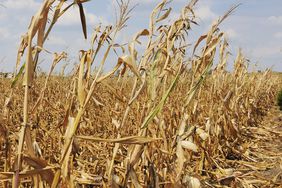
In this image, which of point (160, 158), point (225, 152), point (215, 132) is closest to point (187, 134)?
point (160, 158)

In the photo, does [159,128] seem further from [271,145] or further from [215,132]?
[271,145]

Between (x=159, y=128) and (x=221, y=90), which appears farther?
(x=221, y=90)

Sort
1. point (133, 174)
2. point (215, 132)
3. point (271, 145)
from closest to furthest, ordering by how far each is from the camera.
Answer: point (133, 174)
point (215, 132)
point (271, 145)

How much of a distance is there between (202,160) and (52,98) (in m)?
5.28

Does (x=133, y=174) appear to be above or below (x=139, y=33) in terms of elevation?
below

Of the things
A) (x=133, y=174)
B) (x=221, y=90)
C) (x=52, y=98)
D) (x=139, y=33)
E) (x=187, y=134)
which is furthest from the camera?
(x=52, y=98)

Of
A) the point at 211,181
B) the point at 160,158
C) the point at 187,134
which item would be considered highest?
the point at 187,134

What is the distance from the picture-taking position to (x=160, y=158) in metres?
2.57

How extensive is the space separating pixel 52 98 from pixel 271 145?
480 centimetres

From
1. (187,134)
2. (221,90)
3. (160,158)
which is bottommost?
(160,158)

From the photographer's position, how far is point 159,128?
105 inches

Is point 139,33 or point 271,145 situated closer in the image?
point 139,33

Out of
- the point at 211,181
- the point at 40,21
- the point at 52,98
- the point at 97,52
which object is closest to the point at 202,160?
the point at 211,181

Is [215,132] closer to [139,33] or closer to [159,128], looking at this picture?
[159,128]
